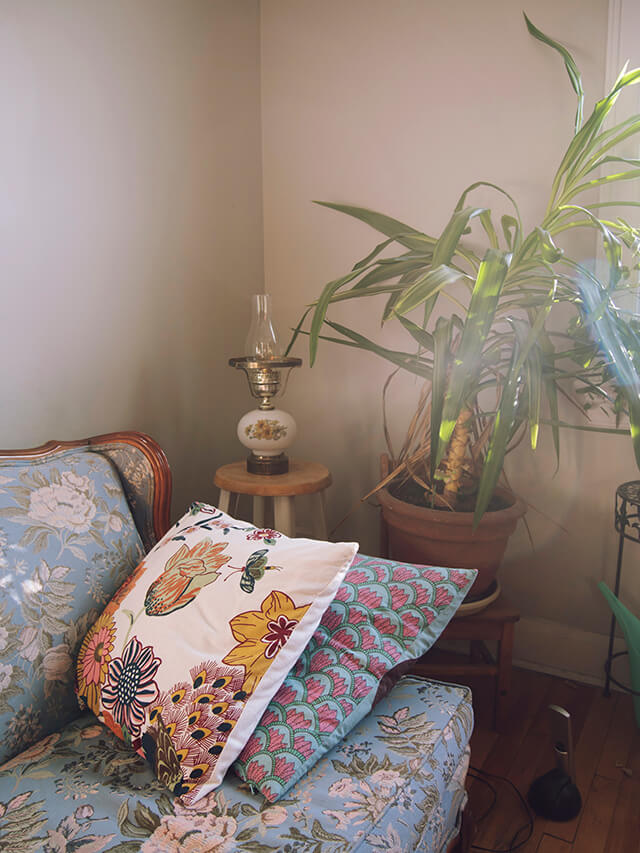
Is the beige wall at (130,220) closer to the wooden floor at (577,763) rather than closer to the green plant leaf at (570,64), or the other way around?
the green plant leaf at (570,64)

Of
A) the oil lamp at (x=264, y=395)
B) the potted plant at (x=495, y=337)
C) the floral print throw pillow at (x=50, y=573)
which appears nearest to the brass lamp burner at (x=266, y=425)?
the oil lamp at (x=264, y=395)

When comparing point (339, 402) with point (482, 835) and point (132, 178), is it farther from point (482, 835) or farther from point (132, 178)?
point (482, 835)

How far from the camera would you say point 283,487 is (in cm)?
162

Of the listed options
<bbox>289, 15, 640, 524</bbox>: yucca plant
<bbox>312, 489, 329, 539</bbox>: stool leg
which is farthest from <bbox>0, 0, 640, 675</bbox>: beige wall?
<bbox>312, 489, 329, 539</bbox>: stool leg

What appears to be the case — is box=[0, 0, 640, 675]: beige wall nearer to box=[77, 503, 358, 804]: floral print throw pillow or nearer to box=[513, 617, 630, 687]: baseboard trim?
box=[513, 617, 630, 687]: baseboard trim

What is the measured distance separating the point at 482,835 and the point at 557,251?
120 cm

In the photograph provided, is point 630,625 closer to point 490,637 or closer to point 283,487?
point 490,637

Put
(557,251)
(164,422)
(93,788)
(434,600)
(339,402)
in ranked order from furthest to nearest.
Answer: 1. (339,402)
2. (164,422)
3. (557,251)
4. (434,600)
5. (93,788)

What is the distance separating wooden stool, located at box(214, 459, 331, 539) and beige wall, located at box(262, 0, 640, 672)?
386 mm

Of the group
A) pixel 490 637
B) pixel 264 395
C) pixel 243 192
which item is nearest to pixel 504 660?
pixel 490 637

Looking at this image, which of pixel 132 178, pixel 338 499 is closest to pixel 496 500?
pixel 338 499

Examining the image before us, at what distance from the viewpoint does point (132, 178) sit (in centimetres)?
168

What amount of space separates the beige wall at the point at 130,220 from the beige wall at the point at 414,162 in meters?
0.14

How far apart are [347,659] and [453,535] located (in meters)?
0.61
